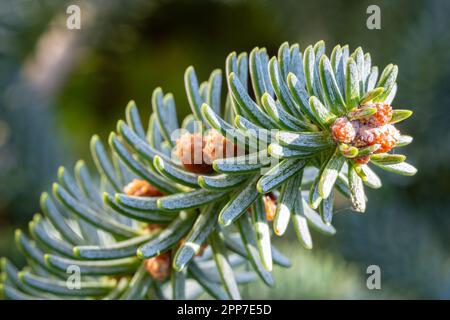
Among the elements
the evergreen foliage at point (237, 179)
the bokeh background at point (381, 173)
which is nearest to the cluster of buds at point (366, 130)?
the evergreen foliage at point (237, 179)

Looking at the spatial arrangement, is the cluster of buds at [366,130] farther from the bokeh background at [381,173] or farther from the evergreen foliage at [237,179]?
the bokeh background at [381,173]

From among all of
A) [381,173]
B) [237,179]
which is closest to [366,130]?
[237,179]

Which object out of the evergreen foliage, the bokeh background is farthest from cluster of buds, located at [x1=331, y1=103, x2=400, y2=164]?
the bokeh background

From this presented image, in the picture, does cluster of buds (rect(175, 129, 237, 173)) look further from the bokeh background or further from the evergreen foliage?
the bokeh background

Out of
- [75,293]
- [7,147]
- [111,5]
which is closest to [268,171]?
[75,293]

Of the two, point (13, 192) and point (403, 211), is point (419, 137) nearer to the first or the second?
point (403, 211)
